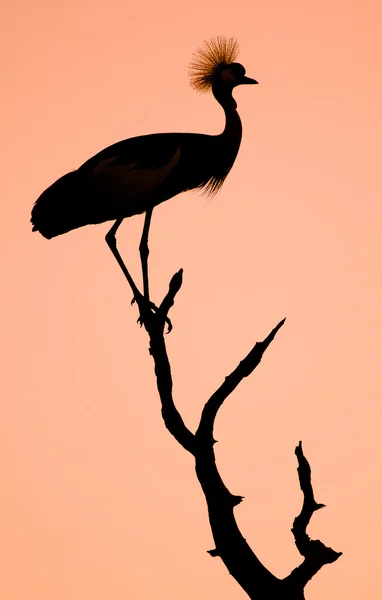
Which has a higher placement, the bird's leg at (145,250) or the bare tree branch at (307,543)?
the bird's leg at (145,250)

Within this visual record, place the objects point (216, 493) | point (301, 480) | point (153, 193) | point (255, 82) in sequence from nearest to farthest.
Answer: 1. point (301, 480)
2. point (216, 493)
3. point (153, 193)
4. point (255, 82)

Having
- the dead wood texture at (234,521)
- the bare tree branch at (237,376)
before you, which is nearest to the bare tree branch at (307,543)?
the dead wood texture at (234,521)

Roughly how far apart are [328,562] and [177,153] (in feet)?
13.3

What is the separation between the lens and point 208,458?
6.43 meters

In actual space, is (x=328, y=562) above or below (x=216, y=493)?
below

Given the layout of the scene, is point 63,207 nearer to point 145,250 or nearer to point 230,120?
point 145,250

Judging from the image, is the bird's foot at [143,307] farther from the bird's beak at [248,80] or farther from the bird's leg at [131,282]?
the bird's beak at [248,80]

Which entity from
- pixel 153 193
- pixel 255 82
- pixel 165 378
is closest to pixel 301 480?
pixel 165 378

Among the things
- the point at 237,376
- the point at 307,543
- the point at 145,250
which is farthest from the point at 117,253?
the point at 307,543

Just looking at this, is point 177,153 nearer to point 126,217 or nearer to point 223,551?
point 126,217

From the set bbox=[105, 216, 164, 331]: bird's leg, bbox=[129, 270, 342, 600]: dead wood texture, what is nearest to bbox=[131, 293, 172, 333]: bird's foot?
bbox=[105, 216, 164, 331]: bird's leg

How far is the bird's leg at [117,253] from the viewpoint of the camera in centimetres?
823

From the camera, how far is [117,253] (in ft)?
28.6

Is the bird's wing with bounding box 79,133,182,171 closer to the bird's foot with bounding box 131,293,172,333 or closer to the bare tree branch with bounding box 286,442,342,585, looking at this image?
the bird's foot with bounding box 131,293,172,333
